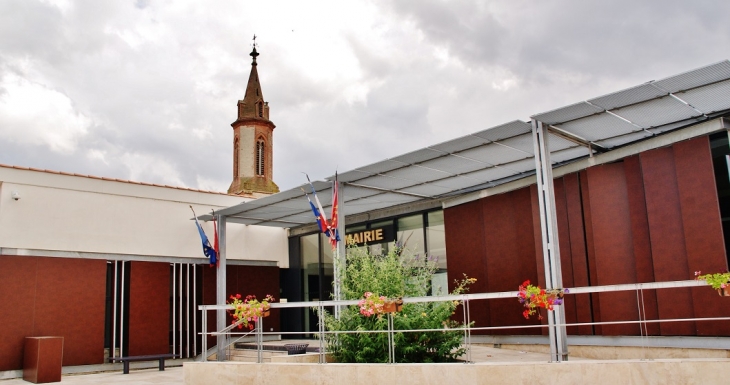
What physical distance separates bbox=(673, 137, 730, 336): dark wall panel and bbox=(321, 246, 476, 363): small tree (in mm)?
3618

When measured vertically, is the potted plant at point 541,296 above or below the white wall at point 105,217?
below

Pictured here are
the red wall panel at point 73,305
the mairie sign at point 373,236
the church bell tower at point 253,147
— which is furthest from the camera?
the church bell tower at point 253,147

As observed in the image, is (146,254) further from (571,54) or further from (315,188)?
(571,54)

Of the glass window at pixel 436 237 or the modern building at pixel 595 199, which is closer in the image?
the modern building at pixel 595 199

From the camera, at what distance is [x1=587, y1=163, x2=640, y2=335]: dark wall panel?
409 inches

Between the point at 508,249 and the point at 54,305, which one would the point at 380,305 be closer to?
the point at 508,249

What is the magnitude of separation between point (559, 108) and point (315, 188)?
239 inches

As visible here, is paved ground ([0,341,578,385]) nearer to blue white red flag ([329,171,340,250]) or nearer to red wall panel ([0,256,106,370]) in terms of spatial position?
red wall panel ([0,256,106,370])

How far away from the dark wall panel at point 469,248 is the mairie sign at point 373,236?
2.17m

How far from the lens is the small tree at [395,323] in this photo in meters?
9.54

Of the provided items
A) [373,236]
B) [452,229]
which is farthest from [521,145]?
[373,236]

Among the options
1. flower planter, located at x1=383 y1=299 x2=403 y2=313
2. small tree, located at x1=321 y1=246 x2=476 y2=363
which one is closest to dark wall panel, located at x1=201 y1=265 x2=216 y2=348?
small tree, located at x1=321 y1=246 x2=476 y2=363

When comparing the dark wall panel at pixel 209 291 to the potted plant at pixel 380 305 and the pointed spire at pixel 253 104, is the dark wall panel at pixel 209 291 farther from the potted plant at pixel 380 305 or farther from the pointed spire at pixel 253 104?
the pointed spire at pixel 253 104

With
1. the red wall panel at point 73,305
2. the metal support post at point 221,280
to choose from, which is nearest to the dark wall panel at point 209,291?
the metal support post at point 221,280
